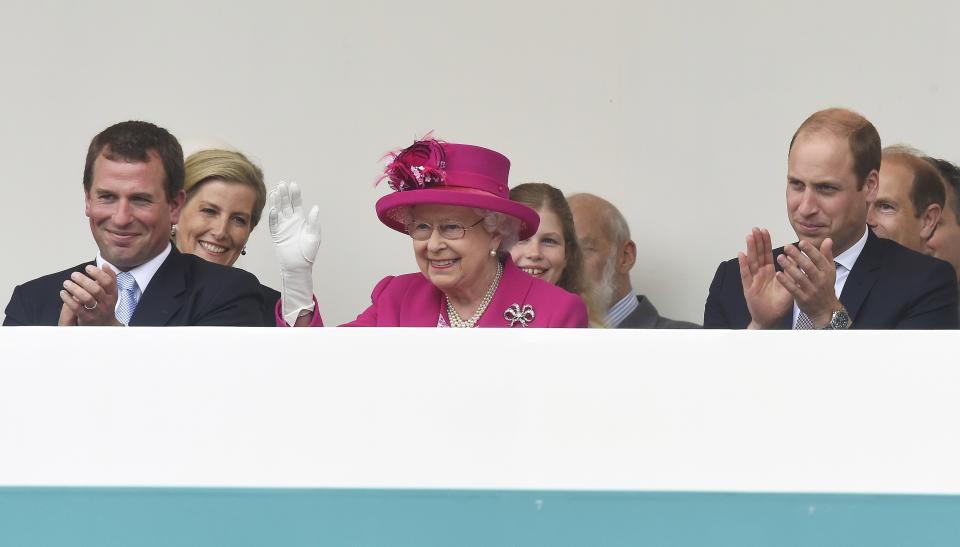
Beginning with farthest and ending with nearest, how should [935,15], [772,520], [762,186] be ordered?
[762,186] < [935,15] < [772,520]

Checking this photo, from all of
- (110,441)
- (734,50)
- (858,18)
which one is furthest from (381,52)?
(110,441)

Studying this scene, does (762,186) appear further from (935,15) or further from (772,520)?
(772,520)

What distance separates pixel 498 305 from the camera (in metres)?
2.59

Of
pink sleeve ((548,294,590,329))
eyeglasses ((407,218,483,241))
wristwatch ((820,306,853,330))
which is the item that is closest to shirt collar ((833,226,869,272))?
wristwatch ((820,306,853,330))

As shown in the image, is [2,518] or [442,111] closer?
[2,518]

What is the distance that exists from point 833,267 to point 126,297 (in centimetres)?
138

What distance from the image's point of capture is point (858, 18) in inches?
157

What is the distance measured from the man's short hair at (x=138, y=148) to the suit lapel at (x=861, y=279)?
136 cm

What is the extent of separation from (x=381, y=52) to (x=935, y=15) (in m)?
1.72

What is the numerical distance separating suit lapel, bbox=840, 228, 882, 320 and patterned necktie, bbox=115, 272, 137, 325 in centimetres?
140

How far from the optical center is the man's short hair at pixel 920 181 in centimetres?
322

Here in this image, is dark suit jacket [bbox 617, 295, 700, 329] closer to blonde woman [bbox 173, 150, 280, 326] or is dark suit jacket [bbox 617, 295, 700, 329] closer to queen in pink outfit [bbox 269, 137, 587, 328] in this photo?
blonde woman [bbox 173, 150, 280, 326]

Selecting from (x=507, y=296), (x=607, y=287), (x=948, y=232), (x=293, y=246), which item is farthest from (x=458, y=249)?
(x=948, y=232)

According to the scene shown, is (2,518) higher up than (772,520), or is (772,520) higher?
(2,518)
